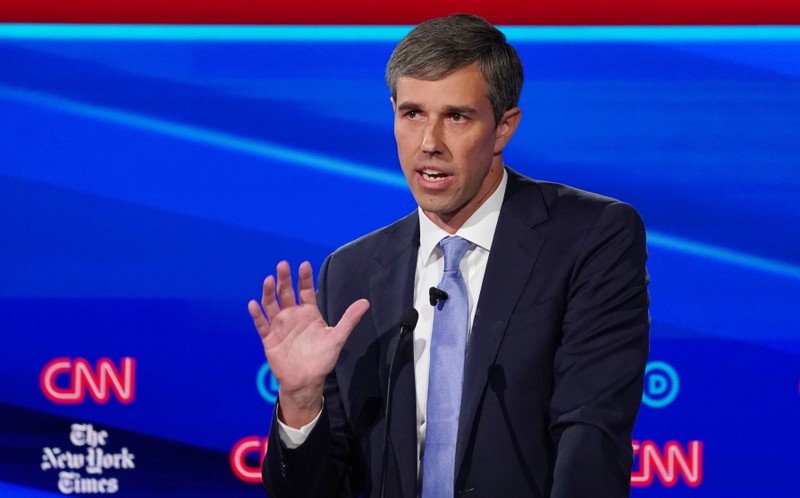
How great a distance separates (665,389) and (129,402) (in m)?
1.60

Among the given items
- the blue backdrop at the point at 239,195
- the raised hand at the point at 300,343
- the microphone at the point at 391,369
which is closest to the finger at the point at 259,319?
the raised hand at the point at 300,343

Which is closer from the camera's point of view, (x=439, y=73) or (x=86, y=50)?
(x=439, y=73)

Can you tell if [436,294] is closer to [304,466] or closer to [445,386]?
[445,386]

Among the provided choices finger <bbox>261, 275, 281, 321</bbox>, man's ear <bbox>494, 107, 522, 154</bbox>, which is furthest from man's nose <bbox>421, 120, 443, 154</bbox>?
finger <bbox>261, 275, 281, 321</bbox>

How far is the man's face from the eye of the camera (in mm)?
1920

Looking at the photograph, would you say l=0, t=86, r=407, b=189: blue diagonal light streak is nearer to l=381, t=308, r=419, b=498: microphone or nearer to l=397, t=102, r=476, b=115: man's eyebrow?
l=397, t=102, r=476, b=115: man's eyebrow

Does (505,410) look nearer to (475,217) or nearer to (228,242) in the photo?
(475,217)

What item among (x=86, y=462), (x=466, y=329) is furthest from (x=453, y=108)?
(x=86, y=462)

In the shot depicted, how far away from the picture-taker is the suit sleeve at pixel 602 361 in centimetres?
166

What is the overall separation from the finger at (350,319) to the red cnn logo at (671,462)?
150 cm

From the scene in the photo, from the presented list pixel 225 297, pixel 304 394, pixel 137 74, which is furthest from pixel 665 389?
pixel 137 74

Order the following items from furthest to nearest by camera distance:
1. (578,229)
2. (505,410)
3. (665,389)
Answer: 1. (665,389)
2. (578,229)
3. (505,410)

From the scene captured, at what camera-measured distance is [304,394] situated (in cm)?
189

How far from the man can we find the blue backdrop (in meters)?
1.15
